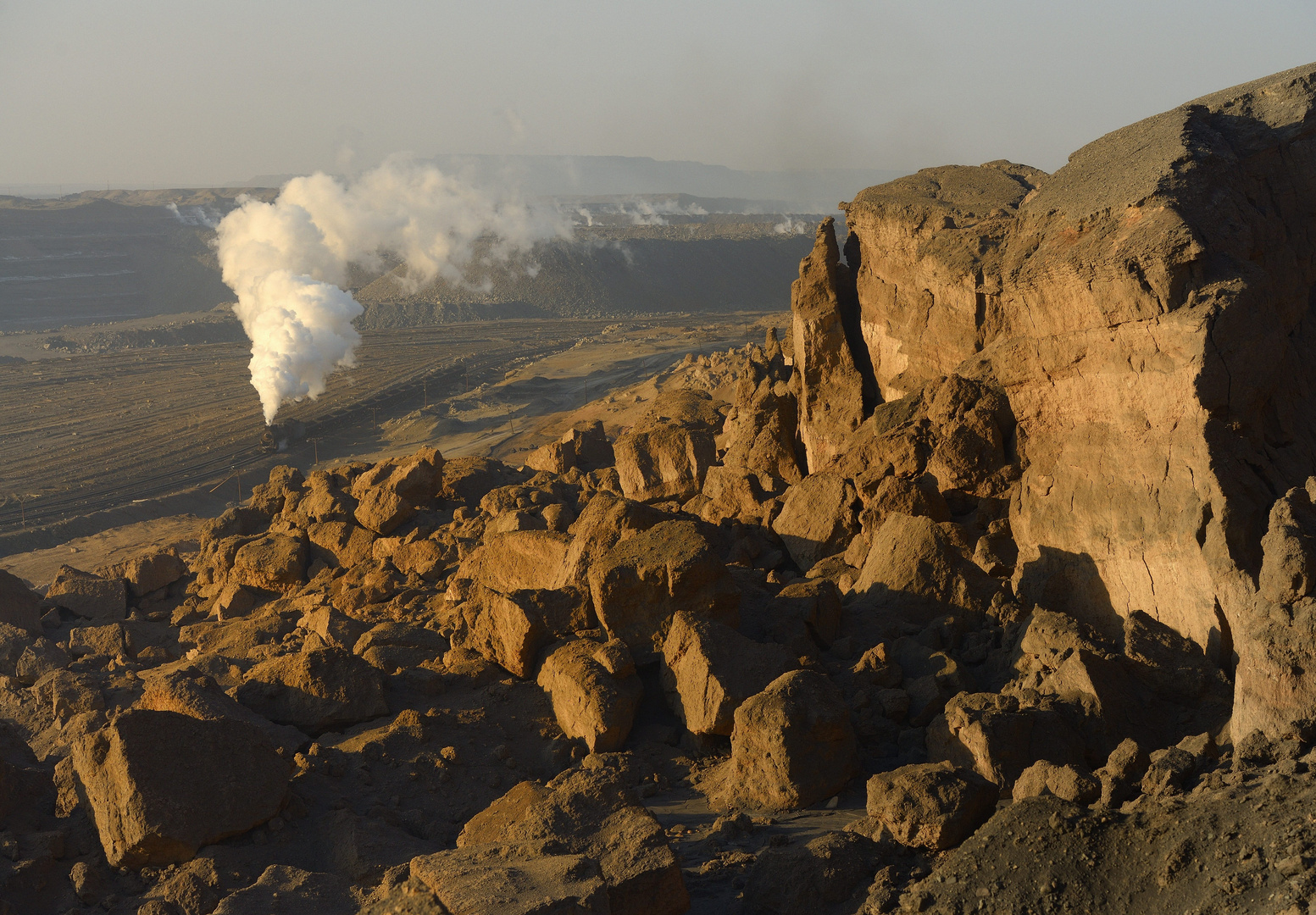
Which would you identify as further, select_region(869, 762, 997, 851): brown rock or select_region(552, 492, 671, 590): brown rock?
select_region(552, 492, 671, 590): brown rock

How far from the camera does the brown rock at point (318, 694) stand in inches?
392

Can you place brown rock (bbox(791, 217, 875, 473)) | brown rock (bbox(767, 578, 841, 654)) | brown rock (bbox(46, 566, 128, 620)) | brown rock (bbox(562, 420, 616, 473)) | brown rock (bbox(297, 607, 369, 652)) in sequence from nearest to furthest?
brown rock (bbox(767, 578, 841, 654)), brown rock (bbox(297, 607, 369, 652)), brown rock (bbox(791, 217, 875, 473)), brown rock (bbox(46, 566, 128, 620)), brown rock (bbox(562, 420, 616, 473))

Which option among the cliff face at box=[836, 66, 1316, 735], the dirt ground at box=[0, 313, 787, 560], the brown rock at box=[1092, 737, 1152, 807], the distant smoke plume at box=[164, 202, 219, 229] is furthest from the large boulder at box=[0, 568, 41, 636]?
the distant smoke plume at box=[164, 202, 219, 229]

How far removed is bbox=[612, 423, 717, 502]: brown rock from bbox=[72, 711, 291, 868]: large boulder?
31.1 feet

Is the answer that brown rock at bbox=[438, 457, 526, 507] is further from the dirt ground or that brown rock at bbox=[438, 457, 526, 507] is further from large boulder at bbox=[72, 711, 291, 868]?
the dirt ground

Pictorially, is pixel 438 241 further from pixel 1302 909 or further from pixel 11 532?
pixel 1302 909

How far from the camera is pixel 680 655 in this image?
9.66 metres

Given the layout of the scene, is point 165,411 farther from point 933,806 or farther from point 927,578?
point 933,806

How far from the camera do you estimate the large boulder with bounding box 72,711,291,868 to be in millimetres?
7488

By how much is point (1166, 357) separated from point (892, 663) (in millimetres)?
3582

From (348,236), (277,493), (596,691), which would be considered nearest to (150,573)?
(277,493)

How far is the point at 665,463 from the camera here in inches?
670

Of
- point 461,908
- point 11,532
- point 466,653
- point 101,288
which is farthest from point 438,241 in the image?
point 461,908

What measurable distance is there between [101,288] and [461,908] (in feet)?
346
